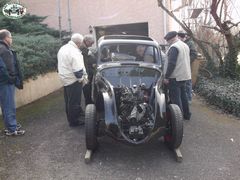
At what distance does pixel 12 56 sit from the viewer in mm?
6832

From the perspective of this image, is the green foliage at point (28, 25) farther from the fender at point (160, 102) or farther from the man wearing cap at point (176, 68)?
the fender at point (160, 102)

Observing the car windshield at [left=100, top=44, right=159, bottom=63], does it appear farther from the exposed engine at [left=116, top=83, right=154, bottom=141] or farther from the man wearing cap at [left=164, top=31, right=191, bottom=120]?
the exposed engine at [left=116, top=83, right=154, bottom=141]

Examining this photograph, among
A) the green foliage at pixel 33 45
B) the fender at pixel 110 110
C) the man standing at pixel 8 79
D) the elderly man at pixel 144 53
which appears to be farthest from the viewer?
the green foliage at pixel 33 45

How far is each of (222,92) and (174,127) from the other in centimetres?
371

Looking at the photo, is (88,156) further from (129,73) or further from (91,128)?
(129,73)

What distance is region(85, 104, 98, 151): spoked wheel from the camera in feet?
19.0

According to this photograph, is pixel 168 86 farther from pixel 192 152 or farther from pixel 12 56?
pixel 12 56

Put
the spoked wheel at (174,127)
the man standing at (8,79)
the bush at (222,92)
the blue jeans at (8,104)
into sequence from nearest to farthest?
the spoked wheel at (174,127)
the man standing at (8,79)
the blue jeans at (8,104)
the bush at (222,92)

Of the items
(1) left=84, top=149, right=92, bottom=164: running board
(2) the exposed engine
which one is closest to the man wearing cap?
(2) the exposed engine

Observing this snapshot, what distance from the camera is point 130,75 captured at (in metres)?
6.58

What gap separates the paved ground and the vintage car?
0.36 metres

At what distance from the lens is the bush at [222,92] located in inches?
336

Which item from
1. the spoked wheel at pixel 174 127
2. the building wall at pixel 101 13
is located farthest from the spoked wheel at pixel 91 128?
the building wall at pixel 101 13

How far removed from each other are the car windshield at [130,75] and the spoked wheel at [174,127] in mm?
650
